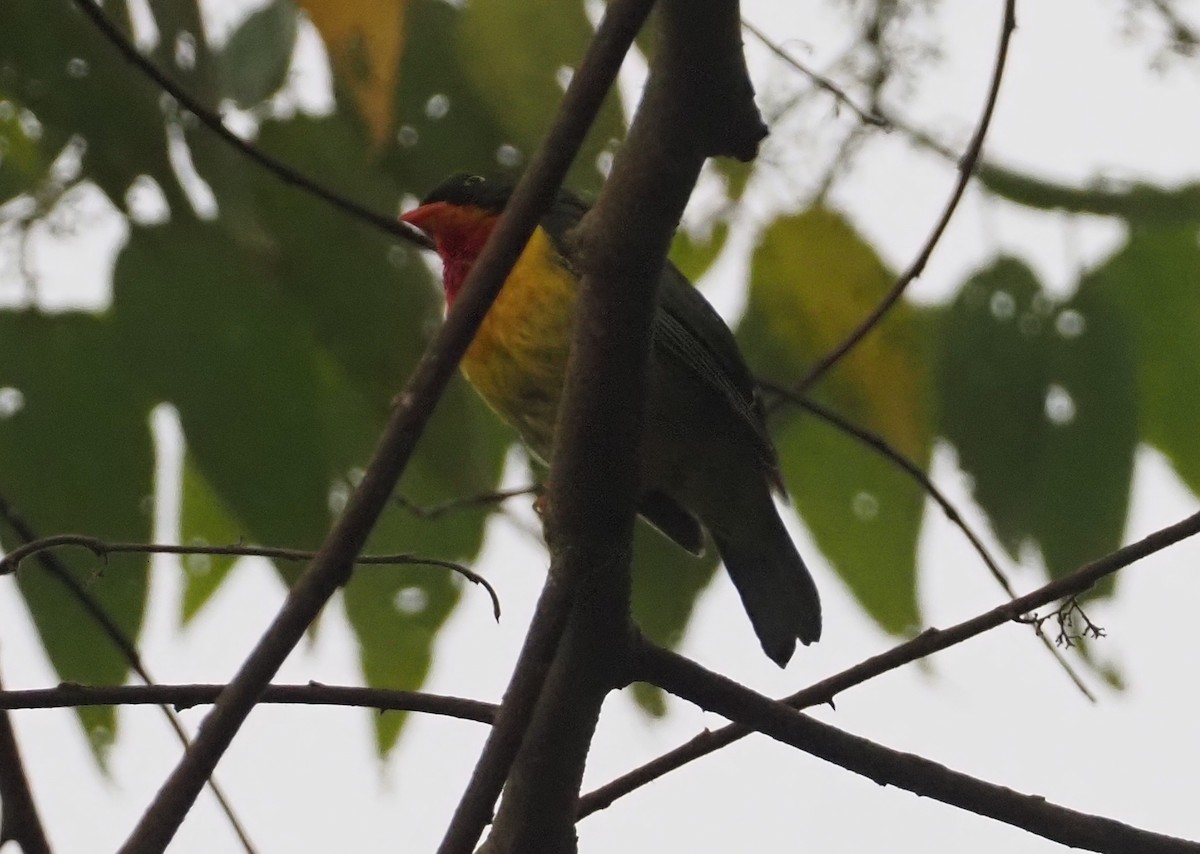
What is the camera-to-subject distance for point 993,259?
239 cm

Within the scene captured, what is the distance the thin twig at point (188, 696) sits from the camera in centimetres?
136

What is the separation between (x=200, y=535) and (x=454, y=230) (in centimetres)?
87

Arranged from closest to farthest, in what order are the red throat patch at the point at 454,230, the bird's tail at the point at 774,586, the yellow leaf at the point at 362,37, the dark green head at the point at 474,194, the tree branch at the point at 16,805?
the tree branch at the point at 16,805 → the yellow leaf at the point at 362,37 → the dark green head at the point at 474,194 → the bird's tail at the point at 774,586 → the red throat patch at the point at 454,230

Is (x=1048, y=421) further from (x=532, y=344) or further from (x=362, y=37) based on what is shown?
(x=362, y=37)

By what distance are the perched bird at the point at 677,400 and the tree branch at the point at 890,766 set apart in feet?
2.47

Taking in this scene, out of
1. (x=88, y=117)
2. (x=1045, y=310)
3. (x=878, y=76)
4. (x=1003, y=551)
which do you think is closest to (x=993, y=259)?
(x=1045, y=310)

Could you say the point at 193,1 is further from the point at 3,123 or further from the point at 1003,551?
the point at 1003,551

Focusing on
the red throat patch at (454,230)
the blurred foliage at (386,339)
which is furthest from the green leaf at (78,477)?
the red throat patch at (454,230)

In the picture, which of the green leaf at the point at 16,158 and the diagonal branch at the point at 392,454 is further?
the green leaf at the point at 16,158

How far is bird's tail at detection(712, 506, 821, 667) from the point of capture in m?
2.77

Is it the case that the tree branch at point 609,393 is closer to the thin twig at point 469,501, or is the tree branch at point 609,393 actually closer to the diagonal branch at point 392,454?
the diagonal branch at point 392,454

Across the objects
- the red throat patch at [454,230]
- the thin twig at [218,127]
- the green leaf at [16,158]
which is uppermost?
the red throat patch at [454,230]

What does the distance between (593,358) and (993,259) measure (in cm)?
116

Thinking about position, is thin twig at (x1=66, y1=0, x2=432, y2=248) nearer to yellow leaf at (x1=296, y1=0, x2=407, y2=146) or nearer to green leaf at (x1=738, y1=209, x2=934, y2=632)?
yellow leaf at (x1=296, y1=0, x2=407, y2=146)
